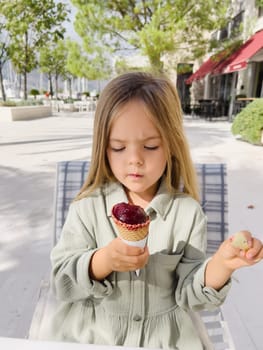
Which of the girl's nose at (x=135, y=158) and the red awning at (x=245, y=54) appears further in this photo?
the red awning at (x=245, y=54)

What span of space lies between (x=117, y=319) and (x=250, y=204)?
3.20 m

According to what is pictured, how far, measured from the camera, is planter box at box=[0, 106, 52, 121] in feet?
41.2

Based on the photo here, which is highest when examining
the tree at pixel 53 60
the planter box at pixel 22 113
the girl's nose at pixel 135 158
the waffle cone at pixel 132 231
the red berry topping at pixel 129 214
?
the tree at pixel 53 60

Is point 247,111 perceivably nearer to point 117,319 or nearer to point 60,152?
point 60,152

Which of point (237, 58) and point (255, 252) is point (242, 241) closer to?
point (255, 252)

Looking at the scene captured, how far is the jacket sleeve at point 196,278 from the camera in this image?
102 centimetres

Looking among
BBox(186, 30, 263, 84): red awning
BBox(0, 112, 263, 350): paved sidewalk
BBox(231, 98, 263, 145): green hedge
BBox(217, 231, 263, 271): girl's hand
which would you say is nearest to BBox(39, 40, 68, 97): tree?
BBox(186, 30, 263, 84): red awning

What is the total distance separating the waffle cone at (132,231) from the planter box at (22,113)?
1287cm

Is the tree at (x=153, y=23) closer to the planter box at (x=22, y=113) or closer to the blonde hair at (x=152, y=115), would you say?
the planter box at (x=22, y=113)

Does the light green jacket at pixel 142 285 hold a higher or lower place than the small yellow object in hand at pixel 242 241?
lower

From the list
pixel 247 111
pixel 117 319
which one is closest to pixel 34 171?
pixel 117 319

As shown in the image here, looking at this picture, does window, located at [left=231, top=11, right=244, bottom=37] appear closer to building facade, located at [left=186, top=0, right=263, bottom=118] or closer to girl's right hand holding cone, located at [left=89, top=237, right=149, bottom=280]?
building facade, located at [left=186, top=0, right=263, bottom=118]

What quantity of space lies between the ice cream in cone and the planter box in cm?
1284

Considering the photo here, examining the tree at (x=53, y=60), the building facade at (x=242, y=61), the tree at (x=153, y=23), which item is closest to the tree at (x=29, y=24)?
the tree at (x=153, y=23)
